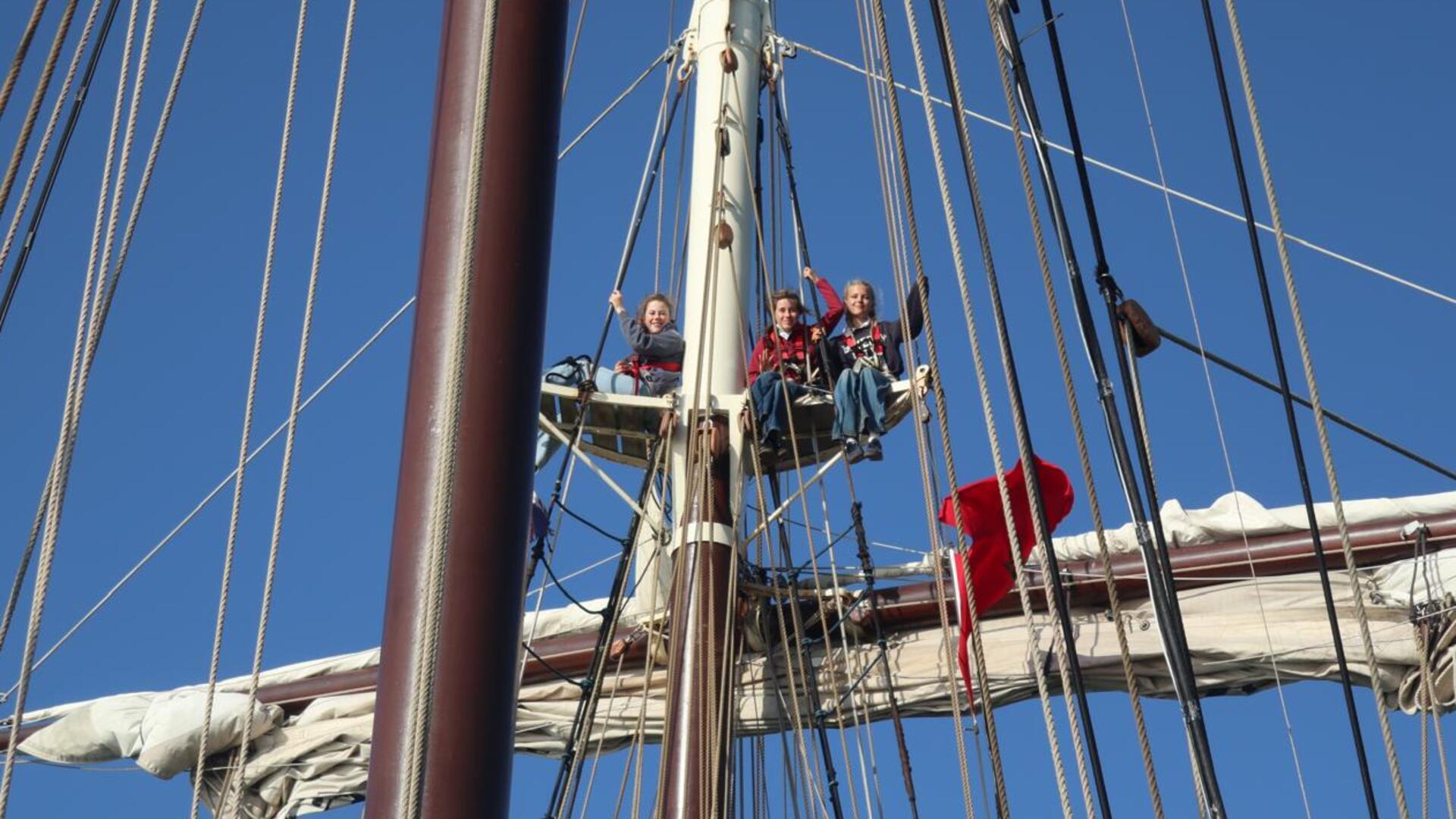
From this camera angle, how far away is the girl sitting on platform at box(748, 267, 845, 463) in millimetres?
9922

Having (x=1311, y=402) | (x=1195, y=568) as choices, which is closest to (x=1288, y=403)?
(x=1311, y=402)

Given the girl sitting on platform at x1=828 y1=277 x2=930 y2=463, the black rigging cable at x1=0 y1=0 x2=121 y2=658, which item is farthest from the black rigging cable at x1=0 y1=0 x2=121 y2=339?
the girl sitting on platform at x1=828 y1=277 x2=930 y2=463

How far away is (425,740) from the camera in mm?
3305

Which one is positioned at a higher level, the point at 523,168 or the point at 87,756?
the point at 87,756

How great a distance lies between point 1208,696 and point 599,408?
12.6 ft

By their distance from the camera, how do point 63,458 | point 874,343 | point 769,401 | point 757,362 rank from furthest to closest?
point 757,362 < point 874,343 < point 769,401 < point 63,458

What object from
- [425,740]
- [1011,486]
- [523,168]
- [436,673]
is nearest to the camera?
[425,740]

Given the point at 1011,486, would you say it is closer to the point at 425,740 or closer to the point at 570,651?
the point at 570,651

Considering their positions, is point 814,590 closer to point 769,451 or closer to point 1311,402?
point 769,451

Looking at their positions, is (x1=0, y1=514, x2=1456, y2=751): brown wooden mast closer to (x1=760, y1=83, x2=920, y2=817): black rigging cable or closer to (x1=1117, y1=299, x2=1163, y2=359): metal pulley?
(x1=760, y1=83, x2=920, y2=817): black rigging cable

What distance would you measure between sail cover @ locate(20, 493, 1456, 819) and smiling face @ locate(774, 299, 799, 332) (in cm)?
181

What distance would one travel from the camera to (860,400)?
977 centimetres

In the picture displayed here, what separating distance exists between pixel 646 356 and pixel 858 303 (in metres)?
1.26

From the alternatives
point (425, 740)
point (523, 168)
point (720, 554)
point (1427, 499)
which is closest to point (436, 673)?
point (425, 740)
